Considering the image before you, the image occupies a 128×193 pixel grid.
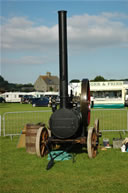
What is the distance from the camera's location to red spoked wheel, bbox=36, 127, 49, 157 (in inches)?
297

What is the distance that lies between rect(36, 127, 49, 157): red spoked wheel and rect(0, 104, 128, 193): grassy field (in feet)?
0.68

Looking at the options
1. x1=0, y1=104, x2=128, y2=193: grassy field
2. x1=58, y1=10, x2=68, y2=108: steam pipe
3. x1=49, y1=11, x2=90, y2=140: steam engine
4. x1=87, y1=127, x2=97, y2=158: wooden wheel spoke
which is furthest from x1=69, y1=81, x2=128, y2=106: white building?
x1=58, y1=10, x2=68, y2=108: steam pipe

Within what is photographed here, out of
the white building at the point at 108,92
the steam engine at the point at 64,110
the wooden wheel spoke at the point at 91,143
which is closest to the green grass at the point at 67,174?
the wooden wheel spoke at the point at 91,143

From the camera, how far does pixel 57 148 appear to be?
8.92 metres

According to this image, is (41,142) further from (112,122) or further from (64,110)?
(112,122)

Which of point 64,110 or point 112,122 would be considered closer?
point 64,110

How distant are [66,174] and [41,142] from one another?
1.75 m

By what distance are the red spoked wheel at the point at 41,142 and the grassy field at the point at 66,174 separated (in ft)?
0.68

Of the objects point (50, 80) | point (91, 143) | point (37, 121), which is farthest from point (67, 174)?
point (50, 80)

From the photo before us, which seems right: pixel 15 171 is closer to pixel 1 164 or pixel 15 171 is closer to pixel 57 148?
pixel 1 164

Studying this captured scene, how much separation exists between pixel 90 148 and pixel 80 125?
0.64 meters

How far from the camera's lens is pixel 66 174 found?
6.21m

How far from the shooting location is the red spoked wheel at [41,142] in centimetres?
754

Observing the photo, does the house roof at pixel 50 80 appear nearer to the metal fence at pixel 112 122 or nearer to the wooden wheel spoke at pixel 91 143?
the metal fence at pixel 112 122
